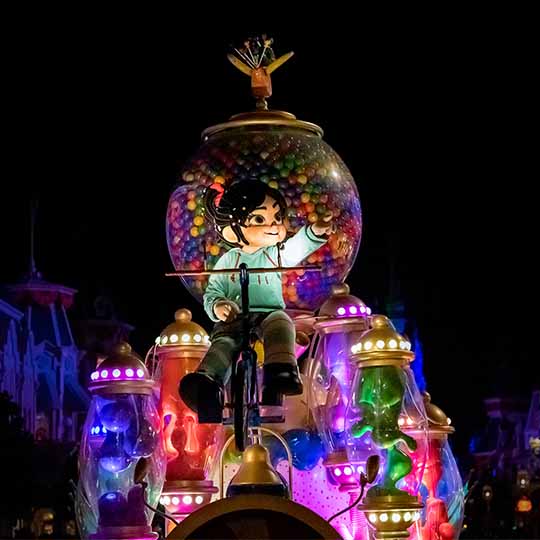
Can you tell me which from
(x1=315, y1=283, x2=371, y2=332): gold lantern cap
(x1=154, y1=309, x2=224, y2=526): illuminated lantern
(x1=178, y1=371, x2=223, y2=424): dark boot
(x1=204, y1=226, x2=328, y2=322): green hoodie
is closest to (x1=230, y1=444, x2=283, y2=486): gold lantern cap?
(x1=178, y1=371, x2=223, y2=424): dark boot

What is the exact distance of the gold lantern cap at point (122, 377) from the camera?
6.30 m

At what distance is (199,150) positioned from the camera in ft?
22.8

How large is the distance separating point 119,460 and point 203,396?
0.61 meters

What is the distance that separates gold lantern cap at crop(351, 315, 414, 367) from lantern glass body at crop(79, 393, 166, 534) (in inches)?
41.3

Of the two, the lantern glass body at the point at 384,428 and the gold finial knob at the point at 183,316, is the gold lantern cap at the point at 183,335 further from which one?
the lantern glass body at the point at 384,428

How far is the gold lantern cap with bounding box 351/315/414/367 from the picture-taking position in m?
6.08

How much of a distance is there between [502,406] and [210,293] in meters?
37.4

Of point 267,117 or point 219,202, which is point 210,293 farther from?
point 267,117

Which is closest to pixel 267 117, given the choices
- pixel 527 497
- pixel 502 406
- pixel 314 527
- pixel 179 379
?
pixel 179 379

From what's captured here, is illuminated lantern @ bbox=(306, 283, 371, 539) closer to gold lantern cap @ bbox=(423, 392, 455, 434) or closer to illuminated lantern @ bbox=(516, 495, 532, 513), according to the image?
gold lantern cap @ bbox=(423, 392, 455, 434)

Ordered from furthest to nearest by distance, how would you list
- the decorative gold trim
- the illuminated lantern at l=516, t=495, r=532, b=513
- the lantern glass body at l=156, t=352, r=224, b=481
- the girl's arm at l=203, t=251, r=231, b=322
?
the illuminated lantern at l=516, t=495, r=532, b=513
the girl's arm at l=203, t=251, r=231, b=322
the lantern glass body at l=156, t=352, r=224, b=481
the decorative gold trim

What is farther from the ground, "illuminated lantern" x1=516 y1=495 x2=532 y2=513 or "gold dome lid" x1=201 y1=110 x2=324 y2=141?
"gold dome lid" x1=201 y1=110 x2=324 y2=141

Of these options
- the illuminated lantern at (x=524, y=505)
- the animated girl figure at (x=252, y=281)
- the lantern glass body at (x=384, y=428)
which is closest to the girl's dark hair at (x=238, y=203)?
the animated girl figure at (x=252, y=281)

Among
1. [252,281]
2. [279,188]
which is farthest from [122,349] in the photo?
[279,188]
